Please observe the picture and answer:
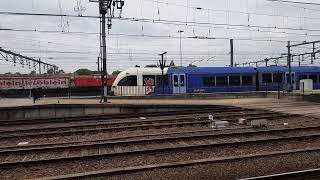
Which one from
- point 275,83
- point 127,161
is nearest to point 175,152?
point 127,161

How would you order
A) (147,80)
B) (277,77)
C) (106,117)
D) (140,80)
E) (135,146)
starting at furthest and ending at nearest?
(277,77), (147,80), (140,80), (106,117), (135,146)

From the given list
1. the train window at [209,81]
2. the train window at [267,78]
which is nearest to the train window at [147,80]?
the train window at [209,81]

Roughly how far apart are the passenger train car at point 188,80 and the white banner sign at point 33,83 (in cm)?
1868

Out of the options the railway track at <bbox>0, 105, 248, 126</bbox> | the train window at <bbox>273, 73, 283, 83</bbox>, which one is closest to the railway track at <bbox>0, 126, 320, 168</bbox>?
the railway track at <bbox>0, 105, 248, 126</bbox>

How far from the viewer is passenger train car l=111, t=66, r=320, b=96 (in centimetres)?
3899

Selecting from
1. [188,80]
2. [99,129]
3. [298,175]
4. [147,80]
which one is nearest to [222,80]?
[188,80]

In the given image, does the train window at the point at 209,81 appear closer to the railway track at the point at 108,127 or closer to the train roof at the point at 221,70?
the train roof at the point at 221,70

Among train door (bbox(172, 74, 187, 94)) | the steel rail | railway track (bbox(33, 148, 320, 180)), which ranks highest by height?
train door (bbox(172, 74, 187, 94))

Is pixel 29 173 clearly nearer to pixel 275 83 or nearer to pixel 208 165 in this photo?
pixel 208 165

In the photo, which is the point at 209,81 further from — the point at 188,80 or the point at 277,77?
the point at 277,77

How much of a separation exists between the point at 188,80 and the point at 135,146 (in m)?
26.4

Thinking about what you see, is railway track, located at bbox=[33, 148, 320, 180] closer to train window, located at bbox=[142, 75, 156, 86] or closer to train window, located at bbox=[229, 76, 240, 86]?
train window, located at bbox=[142, 75, 156, 86]

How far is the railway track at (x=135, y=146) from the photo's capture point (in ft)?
38.5

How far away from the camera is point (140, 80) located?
38812 millimetres
